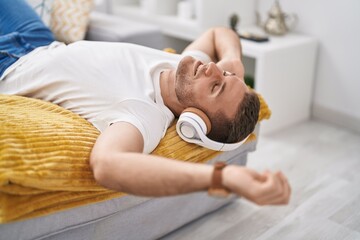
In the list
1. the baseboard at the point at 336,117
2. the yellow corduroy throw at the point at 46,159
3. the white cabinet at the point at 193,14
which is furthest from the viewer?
the white cabinet at the point at 193,14

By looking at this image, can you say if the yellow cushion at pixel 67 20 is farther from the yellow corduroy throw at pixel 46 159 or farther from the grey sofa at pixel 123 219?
the grey sofa at pixel 123 219

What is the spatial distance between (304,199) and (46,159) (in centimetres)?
123

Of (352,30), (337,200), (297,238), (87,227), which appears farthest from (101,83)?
(352,30)

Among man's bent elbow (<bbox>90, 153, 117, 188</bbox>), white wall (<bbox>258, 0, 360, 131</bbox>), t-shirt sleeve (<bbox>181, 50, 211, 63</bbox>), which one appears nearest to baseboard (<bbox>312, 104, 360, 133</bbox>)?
white wall (<bbox>258, 0, 360, 131</bbox>)

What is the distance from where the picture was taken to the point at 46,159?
4.06 ft

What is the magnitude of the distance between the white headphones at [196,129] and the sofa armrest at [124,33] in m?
1.09

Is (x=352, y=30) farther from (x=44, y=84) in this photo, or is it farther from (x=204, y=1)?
(x=44, y=84)

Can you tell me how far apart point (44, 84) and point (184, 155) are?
582 mm

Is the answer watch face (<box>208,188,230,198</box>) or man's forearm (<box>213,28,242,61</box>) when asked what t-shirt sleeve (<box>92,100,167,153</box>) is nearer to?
watch face (<box>208,188,230,198</box>)

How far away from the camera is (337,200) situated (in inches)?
78.4

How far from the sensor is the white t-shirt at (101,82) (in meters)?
1.45

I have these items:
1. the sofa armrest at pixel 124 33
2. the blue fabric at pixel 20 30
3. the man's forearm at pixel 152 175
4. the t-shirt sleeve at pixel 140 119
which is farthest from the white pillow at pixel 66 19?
the man's forearm at pixel 152 175

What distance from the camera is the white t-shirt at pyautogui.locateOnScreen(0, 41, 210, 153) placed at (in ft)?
4.75

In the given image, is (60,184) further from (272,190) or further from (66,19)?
(66,19)
